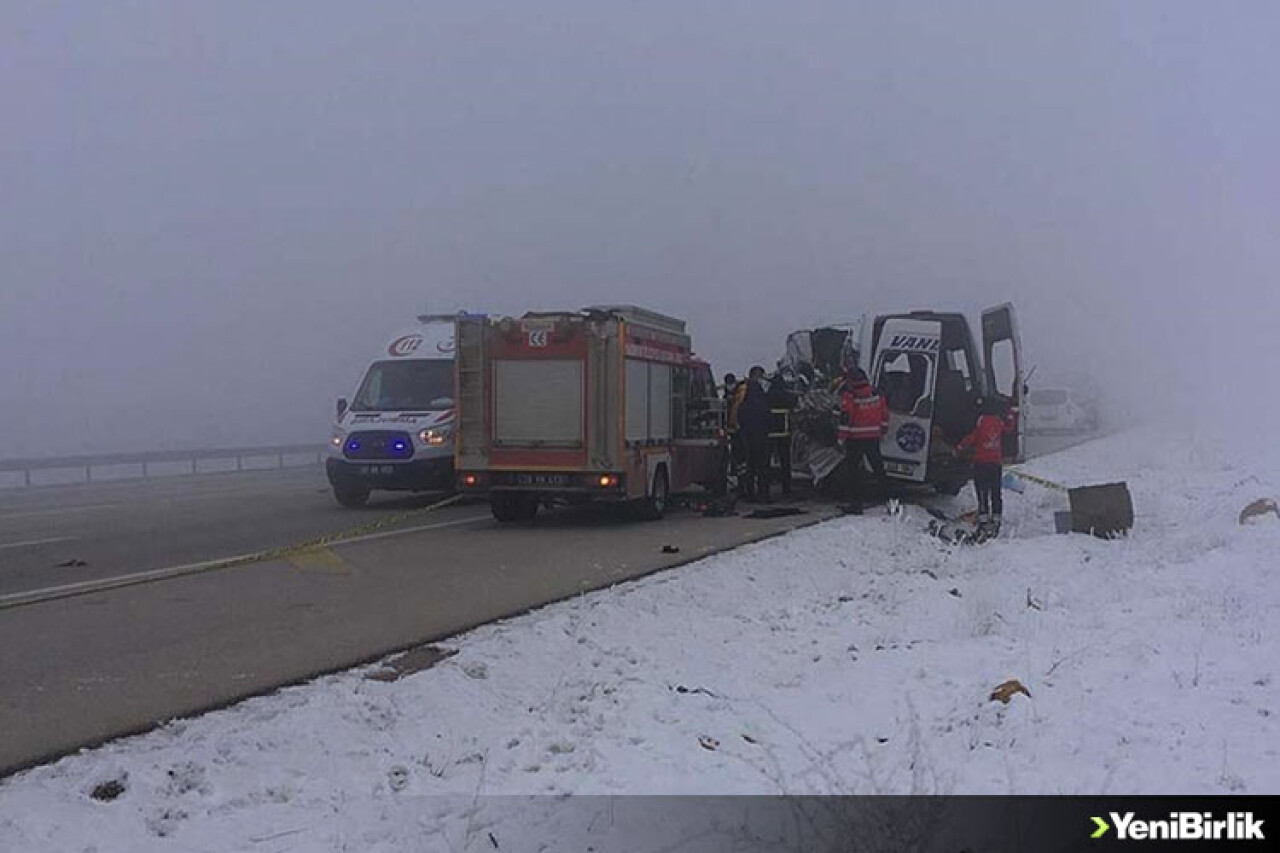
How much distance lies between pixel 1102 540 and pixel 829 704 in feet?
24.6

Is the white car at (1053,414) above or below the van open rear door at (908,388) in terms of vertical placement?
below

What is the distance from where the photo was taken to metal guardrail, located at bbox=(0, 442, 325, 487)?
27922mm

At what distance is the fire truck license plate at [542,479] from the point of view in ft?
47.5

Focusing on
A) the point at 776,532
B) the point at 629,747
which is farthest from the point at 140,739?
the point at 776,532

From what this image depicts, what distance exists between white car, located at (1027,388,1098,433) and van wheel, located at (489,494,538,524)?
34398 millimetres

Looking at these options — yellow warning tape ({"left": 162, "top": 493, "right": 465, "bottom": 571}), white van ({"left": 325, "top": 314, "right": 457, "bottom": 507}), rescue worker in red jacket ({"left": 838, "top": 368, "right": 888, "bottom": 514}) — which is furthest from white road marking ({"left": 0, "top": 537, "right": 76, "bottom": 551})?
rescue worker in red jacket ({"left": 838, "top": 368, "right": 888, "bottom": 514})

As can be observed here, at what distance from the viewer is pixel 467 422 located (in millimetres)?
14852

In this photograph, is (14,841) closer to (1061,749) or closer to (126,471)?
(1061,749)

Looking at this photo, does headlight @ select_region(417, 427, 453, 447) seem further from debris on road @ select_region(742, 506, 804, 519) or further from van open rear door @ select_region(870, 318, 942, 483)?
van open rear door @ select_region(870, 318, 942, 483)

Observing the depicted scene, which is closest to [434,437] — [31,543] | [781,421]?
[781,421]

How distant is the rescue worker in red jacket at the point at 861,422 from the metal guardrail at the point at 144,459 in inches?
819

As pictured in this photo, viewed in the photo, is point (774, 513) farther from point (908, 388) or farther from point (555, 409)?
point (555, 409)

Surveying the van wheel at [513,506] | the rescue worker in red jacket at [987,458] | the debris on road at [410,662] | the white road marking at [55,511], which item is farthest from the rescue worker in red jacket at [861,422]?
the white road marking at [55,511]

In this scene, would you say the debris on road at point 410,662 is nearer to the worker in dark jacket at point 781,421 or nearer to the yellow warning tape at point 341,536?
the yellow warning tape at point 341,536
